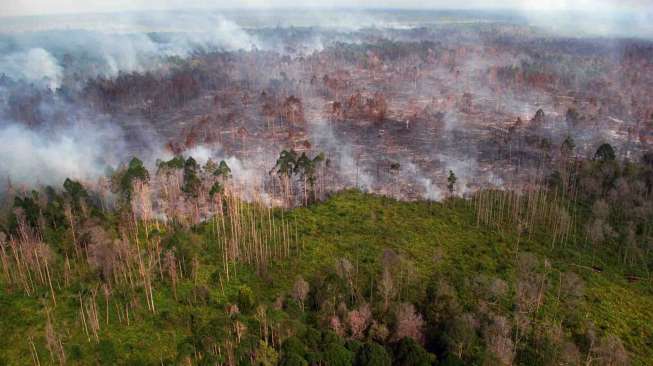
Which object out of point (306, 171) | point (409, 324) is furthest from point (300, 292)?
point (306, 171)

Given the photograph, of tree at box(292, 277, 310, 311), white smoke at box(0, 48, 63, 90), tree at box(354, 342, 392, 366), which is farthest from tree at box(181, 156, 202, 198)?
white smoke at box(0, 48, 63, 90)

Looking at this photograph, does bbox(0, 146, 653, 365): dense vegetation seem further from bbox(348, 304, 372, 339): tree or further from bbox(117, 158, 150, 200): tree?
bbox(117, 158, 150, 200): tree

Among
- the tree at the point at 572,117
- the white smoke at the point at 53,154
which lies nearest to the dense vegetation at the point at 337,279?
the white smoke at the point at 53,154

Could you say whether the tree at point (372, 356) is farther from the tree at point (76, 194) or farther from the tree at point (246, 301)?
the tree at point (76, 194)

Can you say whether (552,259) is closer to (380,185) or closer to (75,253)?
(380,185)

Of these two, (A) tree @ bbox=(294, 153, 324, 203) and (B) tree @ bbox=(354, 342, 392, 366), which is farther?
(A) tree @ bbox=(294, 153, 324, 203)
